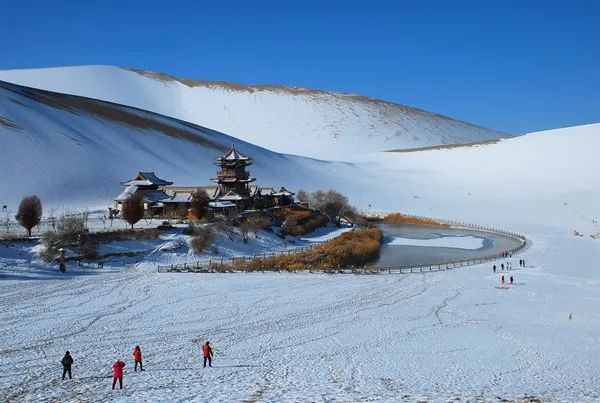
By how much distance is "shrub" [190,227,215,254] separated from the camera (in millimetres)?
30016

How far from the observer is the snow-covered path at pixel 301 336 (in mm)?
12023

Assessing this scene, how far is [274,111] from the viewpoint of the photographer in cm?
14700

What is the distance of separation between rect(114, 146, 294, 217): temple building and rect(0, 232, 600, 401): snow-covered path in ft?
47.5

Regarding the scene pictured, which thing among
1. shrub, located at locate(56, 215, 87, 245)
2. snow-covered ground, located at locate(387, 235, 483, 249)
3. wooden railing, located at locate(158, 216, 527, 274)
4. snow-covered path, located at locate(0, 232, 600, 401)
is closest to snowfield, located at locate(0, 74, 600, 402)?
snow-covered path, located at locate(0, 232, 600, 401)

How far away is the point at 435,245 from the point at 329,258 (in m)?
10.4

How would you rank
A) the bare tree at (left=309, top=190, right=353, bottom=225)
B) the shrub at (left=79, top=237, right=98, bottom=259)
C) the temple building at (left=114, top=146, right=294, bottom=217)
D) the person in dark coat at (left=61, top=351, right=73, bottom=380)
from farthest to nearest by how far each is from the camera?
→ 1. the bare tree at (left=309, top=190, right=353, bottom=225)
2. the temple building at (left=114, top=146, right=294, bottom=217)
3. the shrub at (left=79, top=237, right=98, bottom=259)
4. the person in dark coat at (left=61, top=351, right=73, bottom=380)

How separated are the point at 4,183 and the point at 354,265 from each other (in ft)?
89.3

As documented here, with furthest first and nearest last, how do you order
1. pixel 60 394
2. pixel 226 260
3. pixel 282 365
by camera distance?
pixel 226 260 → pixel 282 365 → pixel 60 394

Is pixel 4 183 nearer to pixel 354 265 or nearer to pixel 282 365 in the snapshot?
pixel 354 265

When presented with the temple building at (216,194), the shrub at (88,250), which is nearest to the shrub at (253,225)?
the temple building at (216,194)

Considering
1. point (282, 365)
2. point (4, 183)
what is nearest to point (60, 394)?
point (282, 365)

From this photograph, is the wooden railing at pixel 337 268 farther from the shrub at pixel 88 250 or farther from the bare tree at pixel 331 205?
the bare tree at pixel 331 205

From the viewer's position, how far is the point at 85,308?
1888cm

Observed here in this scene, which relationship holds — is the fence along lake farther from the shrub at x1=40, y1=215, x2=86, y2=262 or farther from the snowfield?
the shrub at x1=40, y1=215, x2=86, y2=262
